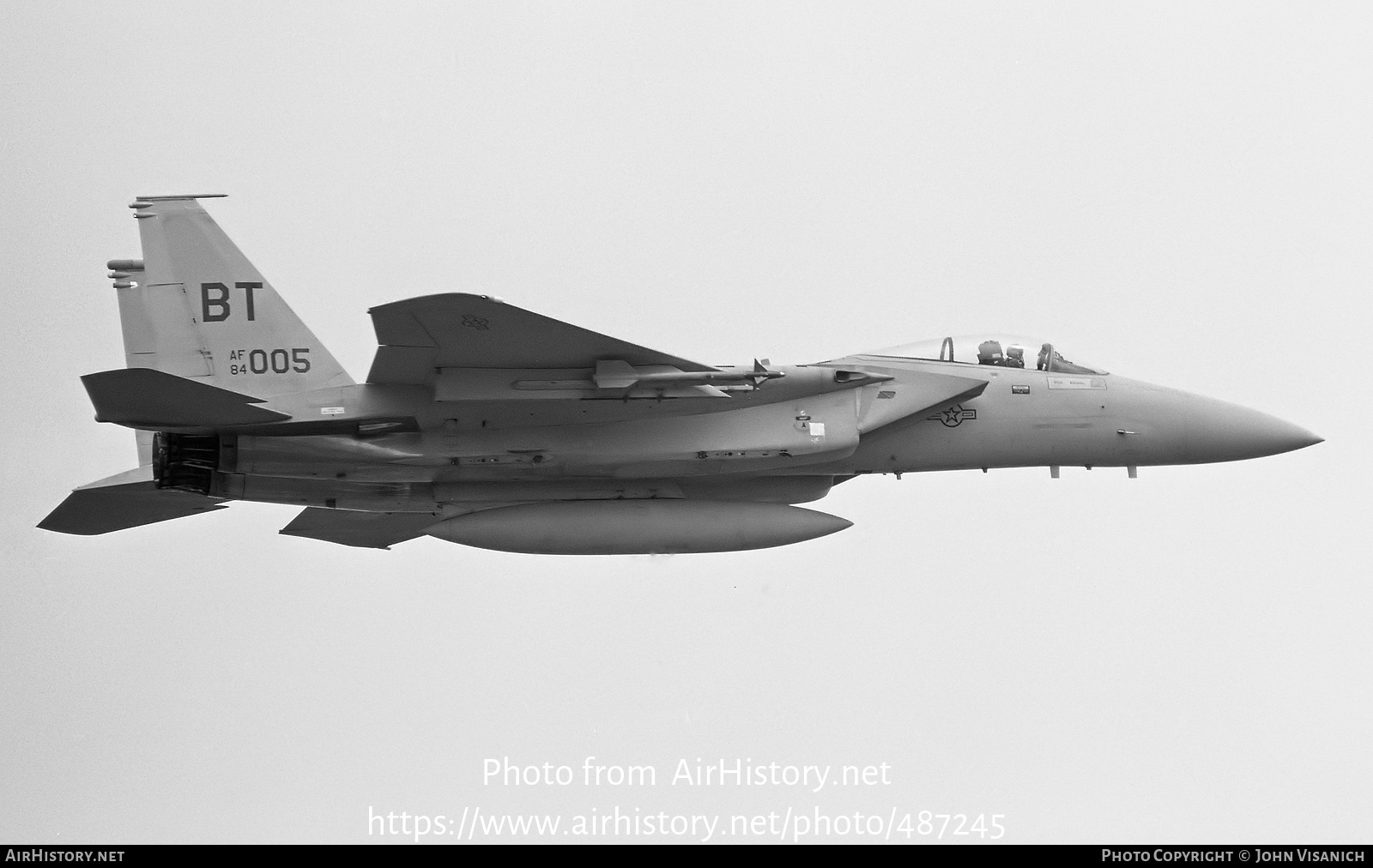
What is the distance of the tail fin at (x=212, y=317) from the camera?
16438 mm

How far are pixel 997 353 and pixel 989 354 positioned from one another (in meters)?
0.10

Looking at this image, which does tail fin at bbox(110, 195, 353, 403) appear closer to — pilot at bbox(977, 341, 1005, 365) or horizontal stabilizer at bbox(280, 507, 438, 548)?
horizontal stabilizer at bbox(280, 507, 438, 548)

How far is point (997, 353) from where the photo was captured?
17.5 metres

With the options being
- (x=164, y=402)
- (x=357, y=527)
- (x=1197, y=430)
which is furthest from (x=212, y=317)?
(x=1197, y=430)

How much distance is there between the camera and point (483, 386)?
15438 millimetres

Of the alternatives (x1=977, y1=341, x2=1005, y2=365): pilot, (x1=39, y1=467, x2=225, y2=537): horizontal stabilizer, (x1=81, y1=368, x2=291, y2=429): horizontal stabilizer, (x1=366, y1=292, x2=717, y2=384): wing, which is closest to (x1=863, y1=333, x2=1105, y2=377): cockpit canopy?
(x1=977, y1=341, x2=1005, y2=365): pilot

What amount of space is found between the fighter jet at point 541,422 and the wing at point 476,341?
1.0 inches

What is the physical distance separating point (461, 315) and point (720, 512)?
3710 millimetres

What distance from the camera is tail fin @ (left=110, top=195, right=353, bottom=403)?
16438 millimetres

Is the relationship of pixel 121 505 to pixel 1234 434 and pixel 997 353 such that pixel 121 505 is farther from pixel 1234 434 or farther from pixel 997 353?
pixel 1234 434

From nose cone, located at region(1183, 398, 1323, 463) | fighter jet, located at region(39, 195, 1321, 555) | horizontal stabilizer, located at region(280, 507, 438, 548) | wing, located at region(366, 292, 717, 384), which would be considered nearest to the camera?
wing, located at region(366, 292, 717, 384)

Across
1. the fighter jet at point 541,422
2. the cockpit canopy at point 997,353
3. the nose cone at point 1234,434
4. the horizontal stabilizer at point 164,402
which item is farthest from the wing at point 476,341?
the nose cone at point 1234,434
